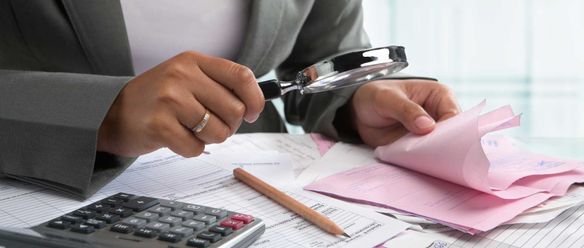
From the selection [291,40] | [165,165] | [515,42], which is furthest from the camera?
[515,42]

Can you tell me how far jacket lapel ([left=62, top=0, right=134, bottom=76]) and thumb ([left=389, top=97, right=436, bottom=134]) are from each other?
322 mm

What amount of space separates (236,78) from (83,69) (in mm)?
296

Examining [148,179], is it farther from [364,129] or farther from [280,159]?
[364,129]

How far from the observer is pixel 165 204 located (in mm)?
492

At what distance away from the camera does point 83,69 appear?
2.52 feet

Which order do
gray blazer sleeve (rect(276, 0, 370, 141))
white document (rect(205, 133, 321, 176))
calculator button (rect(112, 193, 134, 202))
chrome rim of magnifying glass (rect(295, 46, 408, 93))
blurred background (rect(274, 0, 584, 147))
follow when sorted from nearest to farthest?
calculator button (rect(112, 193, 134, 202)) < chrome rim of magnifying glass (rect(295, 46, 408, 93)) < white document (rect(205, 133, 321, 176)) < gray blazer sleeve (rect(276, 0, 370, 141)) < blurred background (rect(274, 0, 584, 147))

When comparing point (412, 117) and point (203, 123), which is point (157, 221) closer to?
point (203, 123)

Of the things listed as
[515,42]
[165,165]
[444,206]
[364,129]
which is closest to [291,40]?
[364,129]

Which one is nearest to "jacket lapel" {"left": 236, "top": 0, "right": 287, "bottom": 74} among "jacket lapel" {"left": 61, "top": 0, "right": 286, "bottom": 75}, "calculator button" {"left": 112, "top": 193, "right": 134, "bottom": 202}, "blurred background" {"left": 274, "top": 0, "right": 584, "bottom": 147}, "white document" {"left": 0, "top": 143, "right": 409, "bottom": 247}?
"jacket lapel" {"left": 61, "top": 0, "right": 286, "bottom": 75}

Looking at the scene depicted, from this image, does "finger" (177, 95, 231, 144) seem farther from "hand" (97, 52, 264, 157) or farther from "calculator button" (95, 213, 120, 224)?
"calculator button" (95, 213, 120, 224)

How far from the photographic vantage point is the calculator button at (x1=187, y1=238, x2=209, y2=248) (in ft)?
1.33

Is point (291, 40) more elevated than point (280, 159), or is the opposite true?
point (291, 40)

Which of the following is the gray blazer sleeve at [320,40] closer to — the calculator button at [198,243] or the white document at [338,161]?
the white document at [338,161]

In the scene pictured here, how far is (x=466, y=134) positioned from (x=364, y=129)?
22 centimetres
